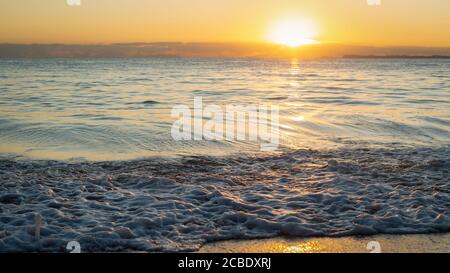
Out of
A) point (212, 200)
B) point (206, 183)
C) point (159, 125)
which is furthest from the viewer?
point (159, 125)

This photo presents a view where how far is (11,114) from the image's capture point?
1708 centimetres

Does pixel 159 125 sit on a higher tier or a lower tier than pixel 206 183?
Result: higher

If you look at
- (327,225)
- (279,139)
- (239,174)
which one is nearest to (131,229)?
(327,225)

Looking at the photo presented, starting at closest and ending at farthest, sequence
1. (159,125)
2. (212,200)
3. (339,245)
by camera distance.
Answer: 1. (339,245)
2. (212,200)
3. (159,125)

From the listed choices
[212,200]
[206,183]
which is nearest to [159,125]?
[206,183]

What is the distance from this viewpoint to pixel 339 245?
5.51 meters

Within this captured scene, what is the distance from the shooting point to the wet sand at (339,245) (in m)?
5.37

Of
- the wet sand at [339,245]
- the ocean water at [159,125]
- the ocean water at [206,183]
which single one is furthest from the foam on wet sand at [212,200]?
the ocean water at [159,125]

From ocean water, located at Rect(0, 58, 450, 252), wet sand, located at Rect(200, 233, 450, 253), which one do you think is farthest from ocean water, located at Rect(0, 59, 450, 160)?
wet sand, located at Rect(200, 233, 450, 253)

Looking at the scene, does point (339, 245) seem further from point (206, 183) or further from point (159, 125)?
point (159, 125)

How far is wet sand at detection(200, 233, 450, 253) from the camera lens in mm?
5371

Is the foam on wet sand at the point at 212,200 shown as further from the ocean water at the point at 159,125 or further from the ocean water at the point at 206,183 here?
the ocean water at the point at 159,125
